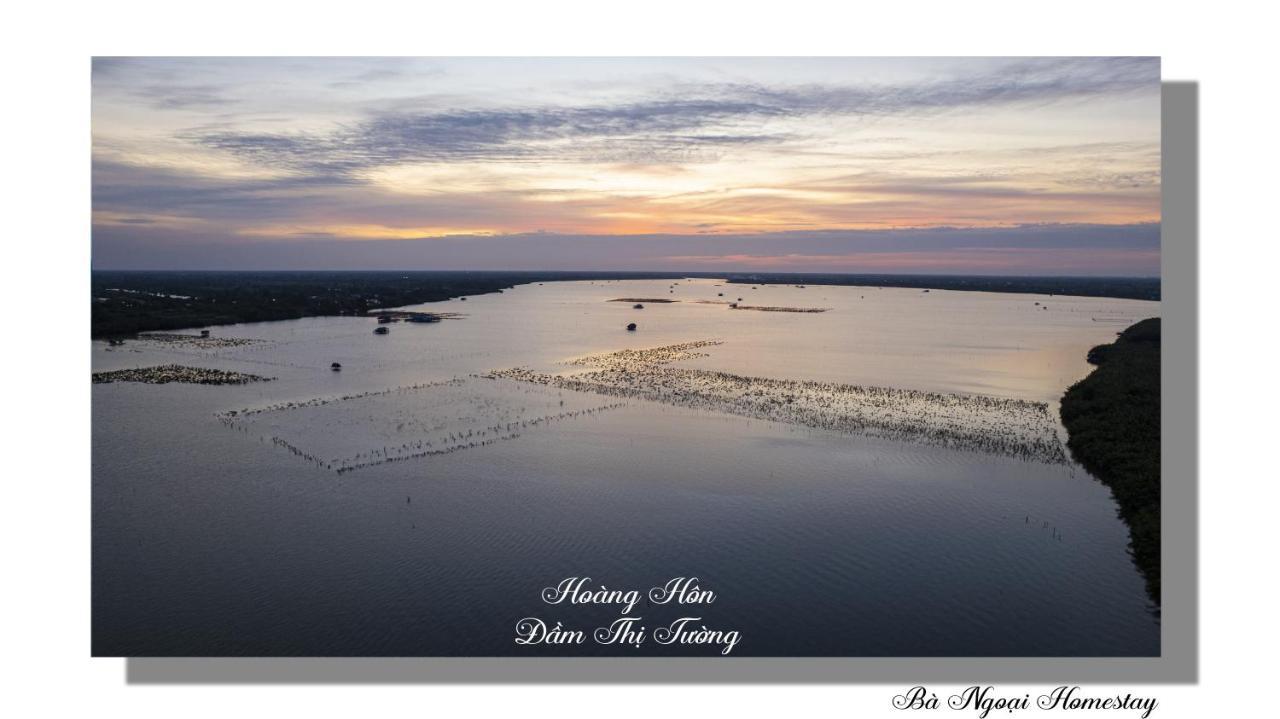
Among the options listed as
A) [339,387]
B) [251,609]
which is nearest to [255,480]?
[251,609]

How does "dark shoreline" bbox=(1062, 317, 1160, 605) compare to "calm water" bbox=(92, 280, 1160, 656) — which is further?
"dark shoreline" bbox=(1062, 317, 1160, 605)

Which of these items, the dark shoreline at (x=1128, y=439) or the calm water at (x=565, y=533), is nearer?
the calm water at (x=565, y=533)

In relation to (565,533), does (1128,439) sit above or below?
above

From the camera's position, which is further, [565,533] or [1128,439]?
[1128,439]

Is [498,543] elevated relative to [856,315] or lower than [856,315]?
lower

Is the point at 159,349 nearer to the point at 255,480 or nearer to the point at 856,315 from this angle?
the point at 255,480
